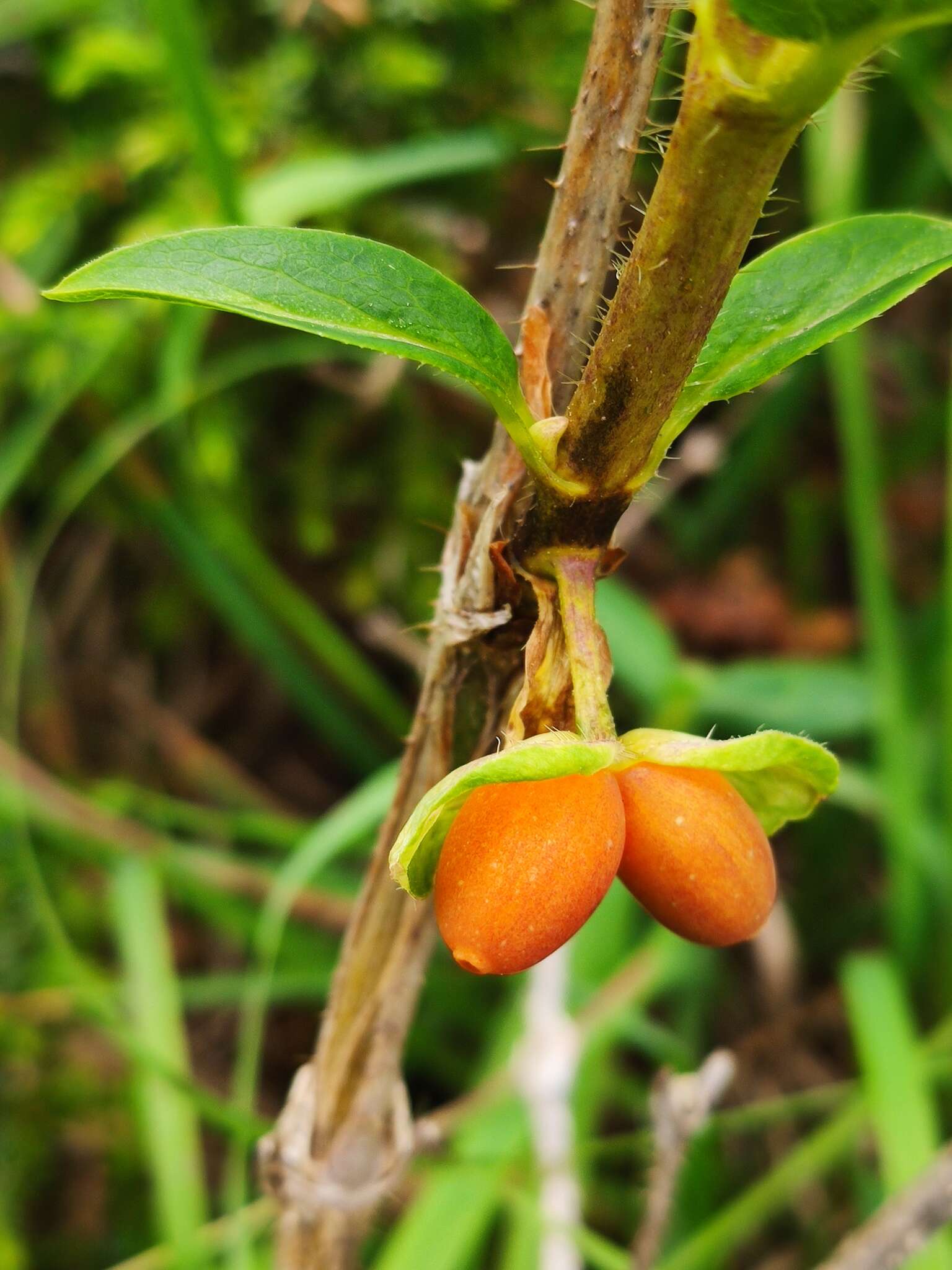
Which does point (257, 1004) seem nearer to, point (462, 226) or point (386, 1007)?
point (386, 1007)

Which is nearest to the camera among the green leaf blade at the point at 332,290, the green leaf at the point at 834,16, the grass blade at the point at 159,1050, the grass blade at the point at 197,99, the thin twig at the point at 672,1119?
the green leaf at the point at 834,16

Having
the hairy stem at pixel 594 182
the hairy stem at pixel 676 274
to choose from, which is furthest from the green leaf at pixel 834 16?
the hairy stem at pixel 594 182

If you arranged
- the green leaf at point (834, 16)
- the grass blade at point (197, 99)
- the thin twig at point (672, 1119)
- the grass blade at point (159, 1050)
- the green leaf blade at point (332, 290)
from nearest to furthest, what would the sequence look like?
the green leaf at point (834, 16) → the green leaf blade at point (332, 290) → the thin twig at point (672, 1119) → the grass blade at point (197, 99) → the grass blade at point (159, 1050)

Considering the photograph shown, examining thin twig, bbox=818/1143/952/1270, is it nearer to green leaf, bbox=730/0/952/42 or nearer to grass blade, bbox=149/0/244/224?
green leaf, bbox=730/0/952/42

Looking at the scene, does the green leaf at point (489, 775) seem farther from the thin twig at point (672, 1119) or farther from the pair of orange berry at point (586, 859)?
the thin twig at point (672, 1119)

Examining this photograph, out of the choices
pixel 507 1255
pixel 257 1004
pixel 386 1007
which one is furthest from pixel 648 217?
pixel 507 1255

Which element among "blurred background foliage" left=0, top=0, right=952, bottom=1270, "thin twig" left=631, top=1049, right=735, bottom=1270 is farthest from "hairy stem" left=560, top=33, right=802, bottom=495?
"blurred background foliage" left=0, top=0, right=952, bottom=1270

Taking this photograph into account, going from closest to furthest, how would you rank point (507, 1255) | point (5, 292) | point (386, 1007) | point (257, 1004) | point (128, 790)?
point (386, 1007)
point (257, 1004)
point (507, 1255)
point (5, 292)
point (128, 790)
